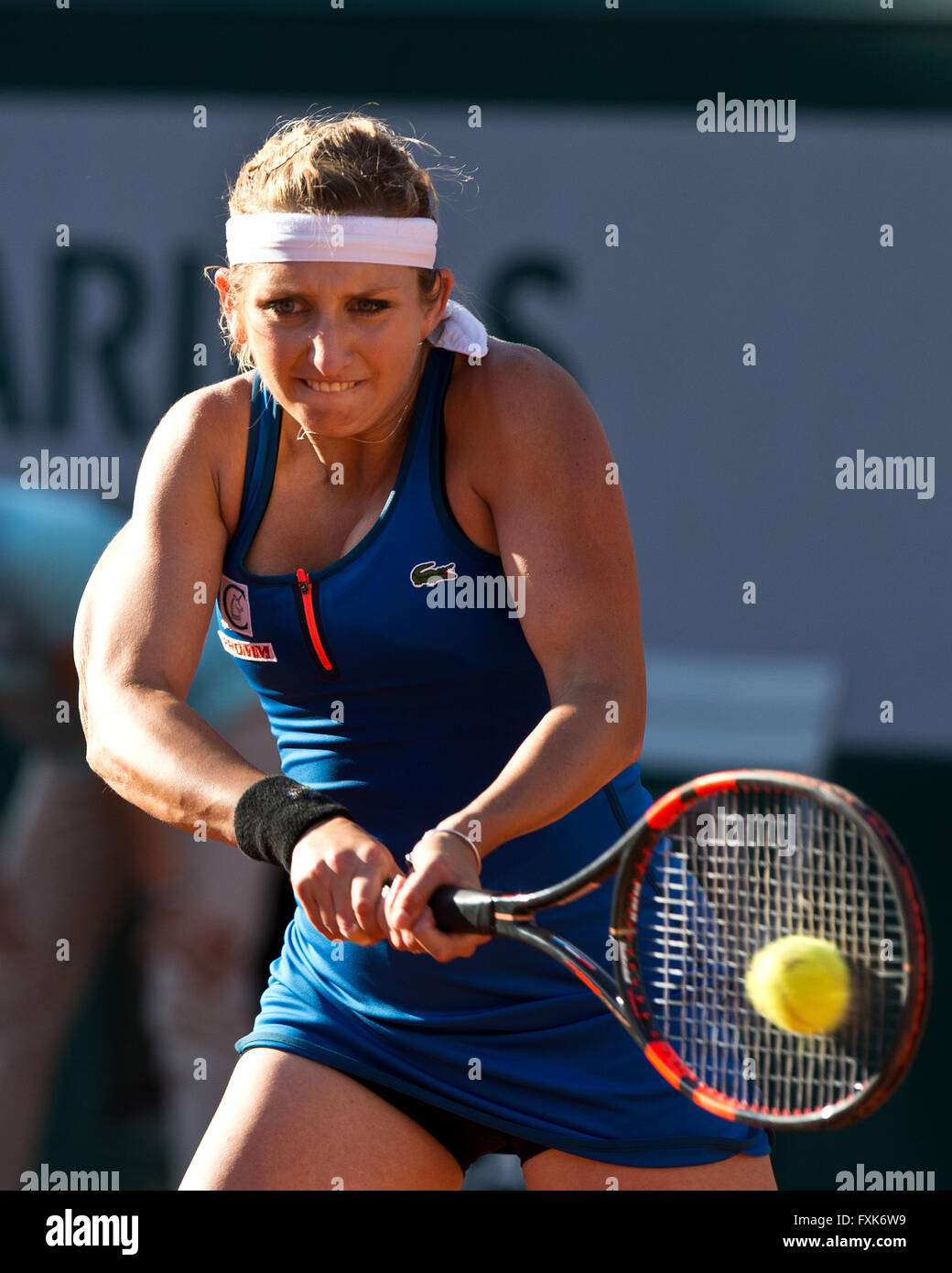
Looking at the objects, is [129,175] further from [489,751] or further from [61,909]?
[489,751]

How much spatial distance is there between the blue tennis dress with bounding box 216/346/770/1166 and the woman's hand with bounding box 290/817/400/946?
0.88ft

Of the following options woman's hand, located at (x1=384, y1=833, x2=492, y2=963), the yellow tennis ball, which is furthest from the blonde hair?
the yellow tennis ball

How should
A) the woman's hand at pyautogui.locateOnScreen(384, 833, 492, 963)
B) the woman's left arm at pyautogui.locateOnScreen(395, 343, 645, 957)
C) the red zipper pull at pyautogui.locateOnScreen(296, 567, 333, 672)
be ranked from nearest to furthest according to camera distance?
1. the woman's hand at pyautogui.locateOnScreen(384, 833, 492, 963)
2. the woman's left arm at pyautogui.locateOnScreen(395, 343, 645, 957)
3. the red zipper pull at pyautogui.locateOnScreen(296, 567, 333, 672)

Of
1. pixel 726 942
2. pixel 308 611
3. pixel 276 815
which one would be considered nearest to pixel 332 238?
pixel 308 611

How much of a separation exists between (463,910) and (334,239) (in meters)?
0.73

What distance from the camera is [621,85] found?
373 centimetres

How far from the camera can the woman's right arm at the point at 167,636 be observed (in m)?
1.87

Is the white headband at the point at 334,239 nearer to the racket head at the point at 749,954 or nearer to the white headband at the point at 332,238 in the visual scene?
the white headband at the point at 332,238

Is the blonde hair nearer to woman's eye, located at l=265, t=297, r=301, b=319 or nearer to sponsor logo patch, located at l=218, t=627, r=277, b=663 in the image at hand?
woman's eye, located at l=265, t=297, r=301, b=319

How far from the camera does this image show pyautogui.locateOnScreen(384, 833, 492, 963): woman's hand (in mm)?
1691

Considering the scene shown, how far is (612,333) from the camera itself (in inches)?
148

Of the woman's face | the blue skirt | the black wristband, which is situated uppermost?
the woman's face

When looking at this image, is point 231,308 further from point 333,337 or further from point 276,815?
point 276,815
